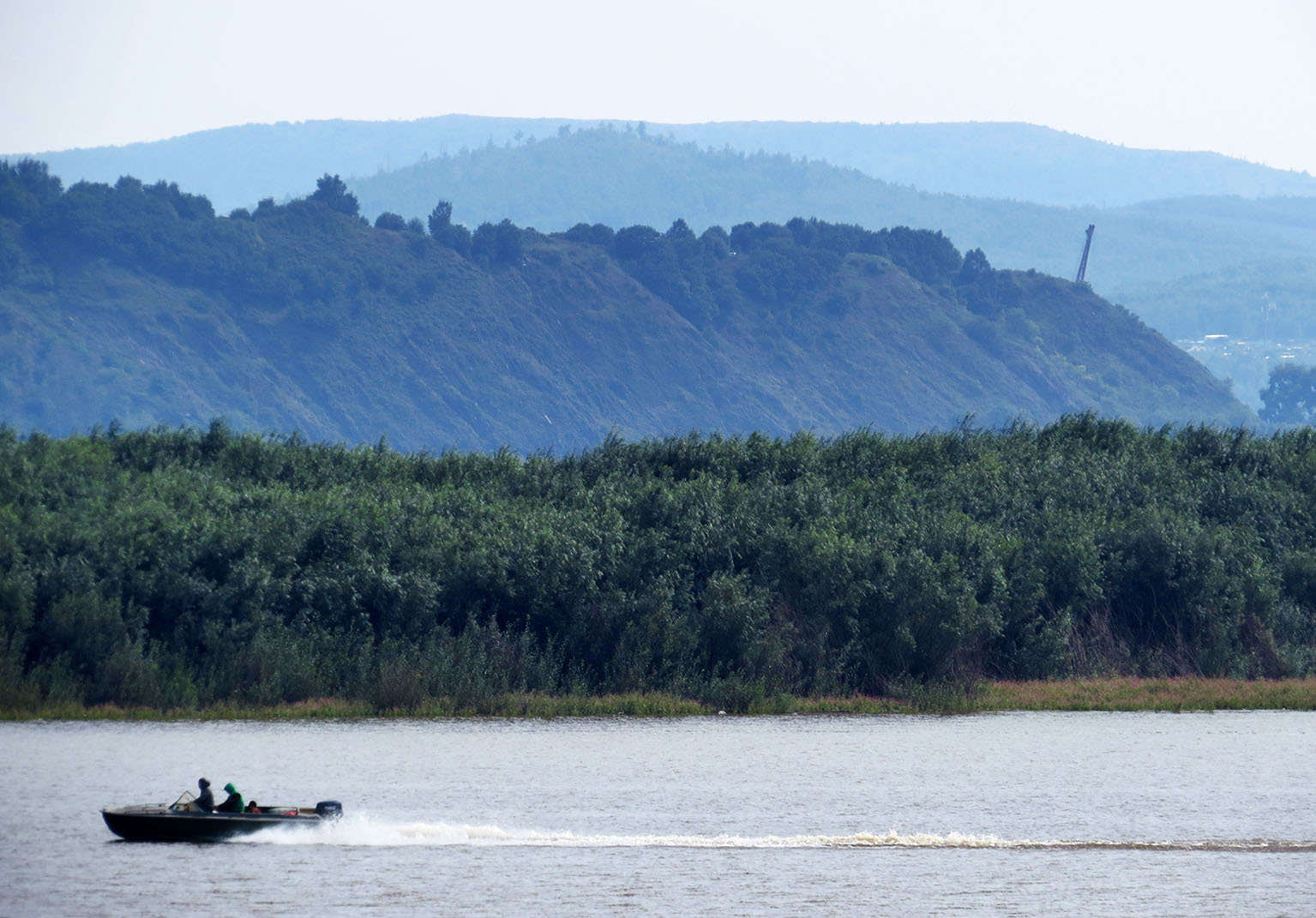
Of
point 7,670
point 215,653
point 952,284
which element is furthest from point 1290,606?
A: point 952,284

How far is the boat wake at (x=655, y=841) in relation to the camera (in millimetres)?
27312

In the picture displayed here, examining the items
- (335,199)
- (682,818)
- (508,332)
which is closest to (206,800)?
(682,818)

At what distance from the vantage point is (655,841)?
27.3 m

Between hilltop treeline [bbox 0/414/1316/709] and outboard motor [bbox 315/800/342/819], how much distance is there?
10994 mm

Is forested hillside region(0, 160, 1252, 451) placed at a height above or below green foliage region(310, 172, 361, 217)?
below

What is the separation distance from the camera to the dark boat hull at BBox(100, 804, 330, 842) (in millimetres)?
26484

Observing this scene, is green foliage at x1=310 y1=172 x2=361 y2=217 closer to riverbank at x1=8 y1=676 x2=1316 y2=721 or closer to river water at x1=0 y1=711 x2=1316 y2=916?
riverbank at x1=8 y1=676 x2=1316 y2=721

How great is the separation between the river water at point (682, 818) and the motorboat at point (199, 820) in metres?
0.21

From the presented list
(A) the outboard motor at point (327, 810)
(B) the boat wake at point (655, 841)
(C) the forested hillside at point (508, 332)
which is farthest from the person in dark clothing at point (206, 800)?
(C) the forested hillside at point (508, 332)

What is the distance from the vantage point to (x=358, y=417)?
538ft

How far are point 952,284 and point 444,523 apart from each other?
160832 mm

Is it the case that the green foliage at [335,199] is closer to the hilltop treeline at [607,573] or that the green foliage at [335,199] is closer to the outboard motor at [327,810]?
the hilltop treeline at [607,573]

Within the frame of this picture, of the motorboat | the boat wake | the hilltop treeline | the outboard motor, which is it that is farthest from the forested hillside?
the outboard motor

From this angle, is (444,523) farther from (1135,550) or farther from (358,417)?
(358,417)
